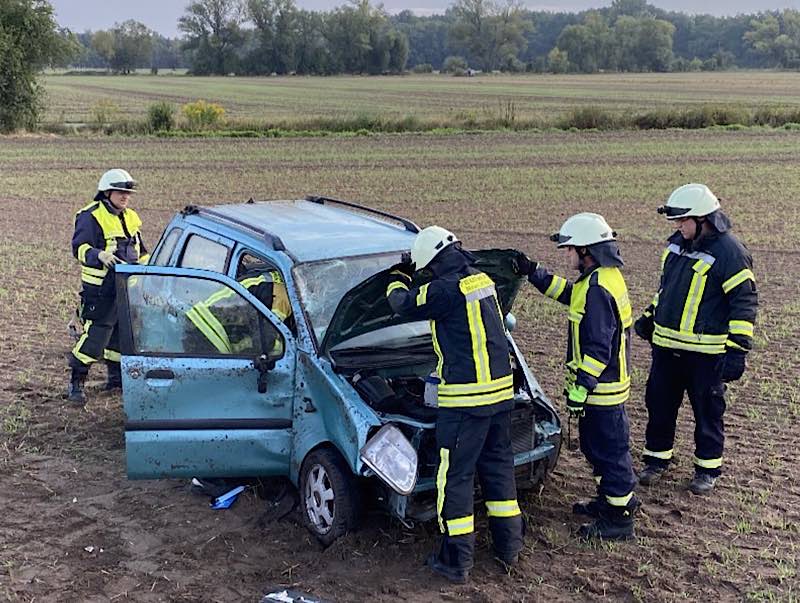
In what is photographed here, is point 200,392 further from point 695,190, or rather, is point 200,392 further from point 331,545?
point 695,190

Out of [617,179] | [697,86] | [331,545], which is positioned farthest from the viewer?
[697,86]

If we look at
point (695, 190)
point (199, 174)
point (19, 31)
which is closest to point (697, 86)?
point (19, 31)

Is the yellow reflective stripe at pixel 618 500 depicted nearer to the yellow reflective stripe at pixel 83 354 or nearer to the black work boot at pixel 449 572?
the black work boot at pixel 449 572

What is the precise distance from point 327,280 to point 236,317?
63 centimetres

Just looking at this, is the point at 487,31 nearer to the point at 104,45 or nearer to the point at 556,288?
the point at 104,45

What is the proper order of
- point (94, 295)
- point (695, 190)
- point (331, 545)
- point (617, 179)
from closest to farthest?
point (331, 545), point (695, 190), point (94, 295), point (617, 179)

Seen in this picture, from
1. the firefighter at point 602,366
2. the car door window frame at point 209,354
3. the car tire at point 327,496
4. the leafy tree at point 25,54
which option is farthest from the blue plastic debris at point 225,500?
the leafy tree at point 25,54

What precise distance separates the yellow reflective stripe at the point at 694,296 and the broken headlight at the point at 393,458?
7.33ft

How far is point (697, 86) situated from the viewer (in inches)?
2724

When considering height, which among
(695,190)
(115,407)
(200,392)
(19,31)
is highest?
(19,31)

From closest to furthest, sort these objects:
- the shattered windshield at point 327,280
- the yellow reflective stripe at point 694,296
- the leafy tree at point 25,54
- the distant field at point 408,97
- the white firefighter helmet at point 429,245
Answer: the white firefighter helmet at point 429,245 < the shattered windshield at point 327,280 < the yellow reflective stripe at point 694,296 < the leafy tree at point 25,54 < the distant field at point 408,97

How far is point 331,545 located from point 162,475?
1.15m

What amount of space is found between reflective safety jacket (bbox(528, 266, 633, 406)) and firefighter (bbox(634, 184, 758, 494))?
69cm

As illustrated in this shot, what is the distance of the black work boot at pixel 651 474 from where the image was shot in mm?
6094
